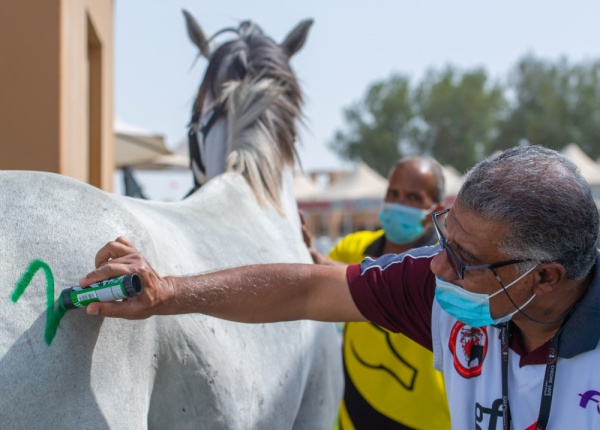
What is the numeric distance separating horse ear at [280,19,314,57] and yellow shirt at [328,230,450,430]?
47.9 inches

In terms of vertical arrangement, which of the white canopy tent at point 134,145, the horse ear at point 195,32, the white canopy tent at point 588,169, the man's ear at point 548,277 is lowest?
the white canopy tent at point 588,169

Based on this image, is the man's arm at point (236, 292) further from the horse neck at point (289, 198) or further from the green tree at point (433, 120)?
the green tree at point (433, 120)

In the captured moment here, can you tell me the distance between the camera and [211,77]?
3291 millimetres

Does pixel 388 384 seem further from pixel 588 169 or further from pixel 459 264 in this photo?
pixel 588 169

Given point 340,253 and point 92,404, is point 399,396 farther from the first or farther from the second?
point 92,404

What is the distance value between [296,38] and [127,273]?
2.41 m

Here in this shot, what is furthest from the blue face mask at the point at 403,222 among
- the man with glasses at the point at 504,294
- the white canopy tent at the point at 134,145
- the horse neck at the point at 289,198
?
the white canopy tent at the point at 134,145

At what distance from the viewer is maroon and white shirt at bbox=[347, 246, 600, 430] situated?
173cm

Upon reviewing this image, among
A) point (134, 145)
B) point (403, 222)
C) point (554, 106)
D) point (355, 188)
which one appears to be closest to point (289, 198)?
point (403, 222)

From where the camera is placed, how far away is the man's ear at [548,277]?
1729mm

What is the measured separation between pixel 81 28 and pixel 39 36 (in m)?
Answer: 0.50

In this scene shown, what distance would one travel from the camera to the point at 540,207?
167 centimetres

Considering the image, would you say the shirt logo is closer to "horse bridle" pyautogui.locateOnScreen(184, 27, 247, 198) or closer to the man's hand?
the man's hand

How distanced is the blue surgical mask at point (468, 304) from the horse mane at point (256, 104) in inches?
48.0
